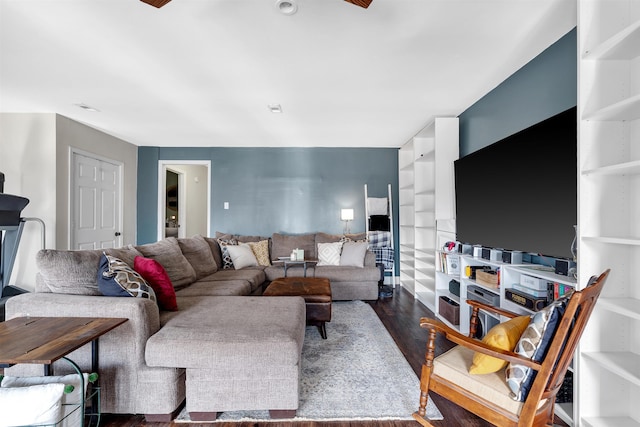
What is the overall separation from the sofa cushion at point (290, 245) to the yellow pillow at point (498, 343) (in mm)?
3495

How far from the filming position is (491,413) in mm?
1284

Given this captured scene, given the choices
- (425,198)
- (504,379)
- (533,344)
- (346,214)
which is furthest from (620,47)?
(346,214)

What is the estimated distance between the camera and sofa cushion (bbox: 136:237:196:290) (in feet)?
9.08

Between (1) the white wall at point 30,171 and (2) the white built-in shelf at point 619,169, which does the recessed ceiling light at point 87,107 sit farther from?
(2) the white built-in shelf at point 619,169

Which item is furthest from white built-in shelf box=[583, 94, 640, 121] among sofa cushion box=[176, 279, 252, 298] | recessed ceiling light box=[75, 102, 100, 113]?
recessed ceiling light box=[75, 102, 100, 113]

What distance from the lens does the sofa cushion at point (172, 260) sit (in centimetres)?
277

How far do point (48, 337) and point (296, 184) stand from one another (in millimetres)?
4200

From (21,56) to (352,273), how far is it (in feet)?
12.8

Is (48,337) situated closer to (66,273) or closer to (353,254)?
(66,273)

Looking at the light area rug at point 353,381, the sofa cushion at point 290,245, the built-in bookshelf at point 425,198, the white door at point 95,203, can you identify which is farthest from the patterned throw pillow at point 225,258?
the built-in bookshelf at point 425,198

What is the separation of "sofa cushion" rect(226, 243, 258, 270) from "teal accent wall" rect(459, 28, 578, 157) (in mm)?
3204

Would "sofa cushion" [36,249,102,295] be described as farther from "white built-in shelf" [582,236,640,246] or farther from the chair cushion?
"white built-in shelf" [582,236,640,246]

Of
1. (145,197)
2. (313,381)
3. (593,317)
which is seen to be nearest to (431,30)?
(593,317)

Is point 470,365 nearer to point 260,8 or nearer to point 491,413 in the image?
point 491,413
